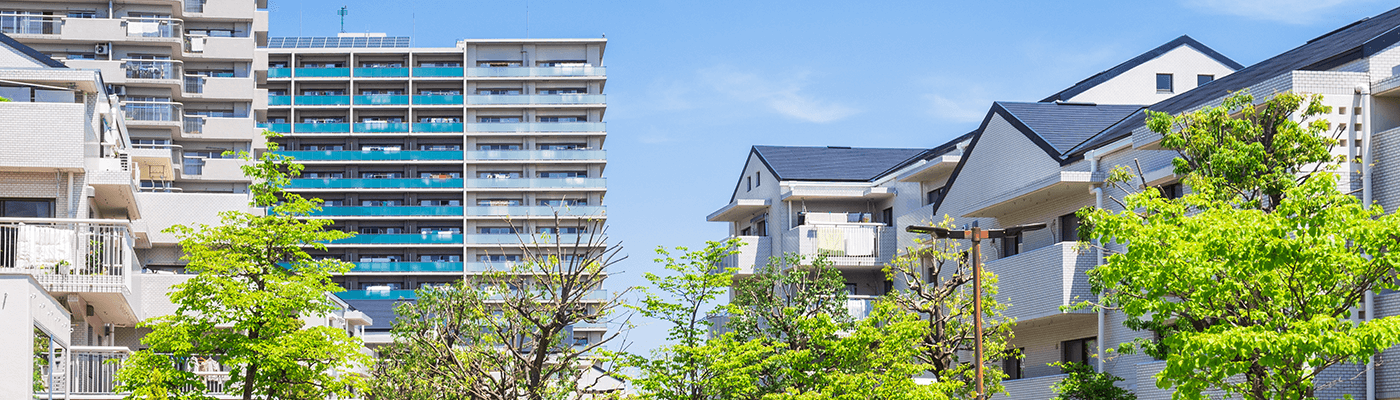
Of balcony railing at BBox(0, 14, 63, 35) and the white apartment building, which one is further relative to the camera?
balcony railing at BBox(0, 14, 63, 35)

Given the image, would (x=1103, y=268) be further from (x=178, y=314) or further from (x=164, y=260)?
(x=164, y=260)

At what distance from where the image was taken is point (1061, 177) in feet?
99.7

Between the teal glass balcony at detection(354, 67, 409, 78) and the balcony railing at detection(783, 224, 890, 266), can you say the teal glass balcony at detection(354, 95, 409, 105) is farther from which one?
the balcony railing at detection(783, 224, 890, 266)

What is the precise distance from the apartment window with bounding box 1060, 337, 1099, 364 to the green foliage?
3.00 meters

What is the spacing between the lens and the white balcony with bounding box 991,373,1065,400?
31797 millimetres

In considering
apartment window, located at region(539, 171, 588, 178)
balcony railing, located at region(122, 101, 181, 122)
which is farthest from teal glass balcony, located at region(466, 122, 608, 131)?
balcony railing, located at region(122, 101, 181, 122)

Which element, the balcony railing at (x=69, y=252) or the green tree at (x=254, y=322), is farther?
the green tree at (x=254, y=322)

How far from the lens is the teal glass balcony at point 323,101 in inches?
4104

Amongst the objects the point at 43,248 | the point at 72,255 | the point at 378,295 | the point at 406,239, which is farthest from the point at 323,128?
the point at 43,248

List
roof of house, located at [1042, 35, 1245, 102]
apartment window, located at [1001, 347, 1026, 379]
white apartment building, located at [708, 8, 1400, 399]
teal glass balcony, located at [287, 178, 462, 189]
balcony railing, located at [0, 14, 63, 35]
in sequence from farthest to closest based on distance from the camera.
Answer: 1. teal glass balcony, located at [287, 178, 462, 189]
2. balcony railing, located at [0, 14, 63, 35]
3. roof of house, located at [1042, 35, 1245, 102]
4. apartment window, located at [1001, 347, 1026, 379]
5. white apartment building, located at [708, 8, 1400, 399]

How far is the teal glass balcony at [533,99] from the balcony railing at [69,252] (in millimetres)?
78749

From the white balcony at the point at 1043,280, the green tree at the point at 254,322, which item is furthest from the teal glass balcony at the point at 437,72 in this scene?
the green tree at the point at 254,322

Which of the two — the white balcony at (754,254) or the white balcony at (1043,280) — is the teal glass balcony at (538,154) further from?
the white balcony at (1043,280)

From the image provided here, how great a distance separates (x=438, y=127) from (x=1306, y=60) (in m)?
83.1
